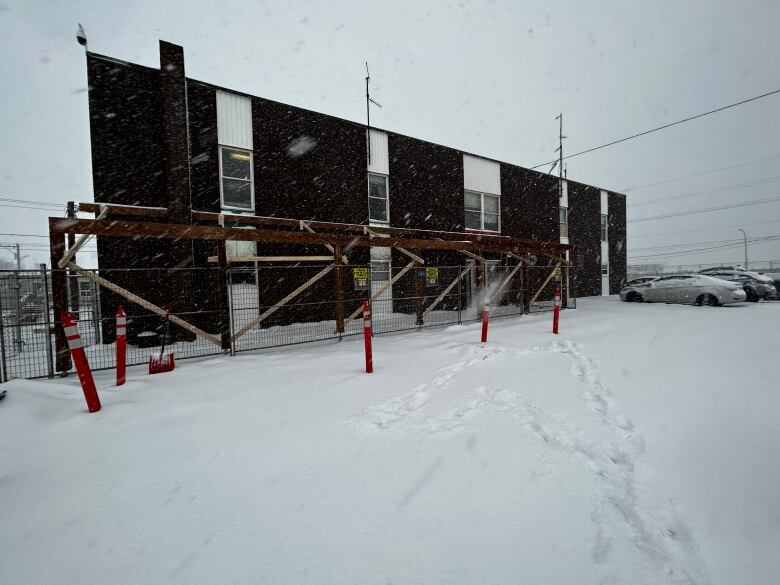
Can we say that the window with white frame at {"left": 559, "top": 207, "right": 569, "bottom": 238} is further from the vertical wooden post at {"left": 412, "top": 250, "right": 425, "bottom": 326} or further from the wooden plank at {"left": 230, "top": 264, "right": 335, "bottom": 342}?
the wooden plank at {"left": 230, "top": 264, "right": 335, "bottom": 342}

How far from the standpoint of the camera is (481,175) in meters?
18.1

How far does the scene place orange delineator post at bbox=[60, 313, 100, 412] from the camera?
3.93 metres

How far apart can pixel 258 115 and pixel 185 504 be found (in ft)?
38.9

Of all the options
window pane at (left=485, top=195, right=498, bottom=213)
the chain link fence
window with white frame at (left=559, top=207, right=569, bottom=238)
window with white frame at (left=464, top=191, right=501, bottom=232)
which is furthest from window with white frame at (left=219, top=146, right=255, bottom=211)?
window with white frame at (left=559, top=207, right=569, bottom=238)

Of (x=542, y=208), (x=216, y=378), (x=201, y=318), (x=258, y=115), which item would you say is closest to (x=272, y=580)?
(x=216, y=378)

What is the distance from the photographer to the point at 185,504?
2.53 metres

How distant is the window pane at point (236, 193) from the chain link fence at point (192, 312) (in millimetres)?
2272

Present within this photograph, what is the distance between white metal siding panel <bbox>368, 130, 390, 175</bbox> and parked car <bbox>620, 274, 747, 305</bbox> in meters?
14.4

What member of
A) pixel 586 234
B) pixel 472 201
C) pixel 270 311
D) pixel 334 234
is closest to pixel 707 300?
pixel 586 234

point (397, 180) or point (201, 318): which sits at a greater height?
point (397, 180)

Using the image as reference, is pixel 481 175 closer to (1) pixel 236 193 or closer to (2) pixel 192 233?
(1) pixel 236 193

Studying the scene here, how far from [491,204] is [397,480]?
1789 cm

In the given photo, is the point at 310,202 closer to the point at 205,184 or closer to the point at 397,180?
the point at 205,184

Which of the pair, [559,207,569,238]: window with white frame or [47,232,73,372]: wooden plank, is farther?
[559,207,569,238]: window with white frame
